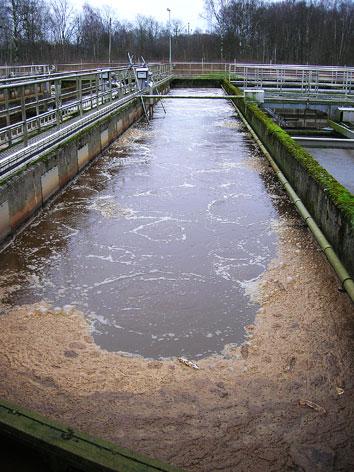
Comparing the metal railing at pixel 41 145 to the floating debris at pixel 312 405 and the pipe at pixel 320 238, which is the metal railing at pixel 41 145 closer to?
the pipe at pixel 320 238

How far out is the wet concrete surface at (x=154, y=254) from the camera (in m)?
4.75

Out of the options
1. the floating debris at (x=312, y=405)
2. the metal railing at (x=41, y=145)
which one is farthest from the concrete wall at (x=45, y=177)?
the floating debris at (x=312, y=405)

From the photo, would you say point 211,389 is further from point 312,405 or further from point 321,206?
point 321,206

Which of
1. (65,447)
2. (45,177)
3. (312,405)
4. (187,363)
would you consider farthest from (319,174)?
(65,447)

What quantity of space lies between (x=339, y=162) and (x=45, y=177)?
8.45 meters

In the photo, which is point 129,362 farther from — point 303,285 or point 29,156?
point 29,156

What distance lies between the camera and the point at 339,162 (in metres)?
13.5

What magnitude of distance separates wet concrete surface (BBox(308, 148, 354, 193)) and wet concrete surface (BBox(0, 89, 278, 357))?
232 centimetres

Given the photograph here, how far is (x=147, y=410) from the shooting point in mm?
3609

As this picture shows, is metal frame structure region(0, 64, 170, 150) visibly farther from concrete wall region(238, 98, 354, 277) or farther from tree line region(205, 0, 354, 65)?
tree line region(205, 0, 354, 65)

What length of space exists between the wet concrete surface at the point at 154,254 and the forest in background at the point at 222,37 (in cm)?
4925

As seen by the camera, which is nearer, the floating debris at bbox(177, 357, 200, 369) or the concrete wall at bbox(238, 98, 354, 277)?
the floating debris at bbox(177, 357, 200, 369)

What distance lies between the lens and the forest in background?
57.3 metres

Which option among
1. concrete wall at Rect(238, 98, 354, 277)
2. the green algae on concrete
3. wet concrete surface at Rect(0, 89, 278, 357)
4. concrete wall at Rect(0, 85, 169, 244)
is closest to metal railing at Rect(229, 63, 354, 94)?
concrete wall at Rect(238, 98, 354, 277)
